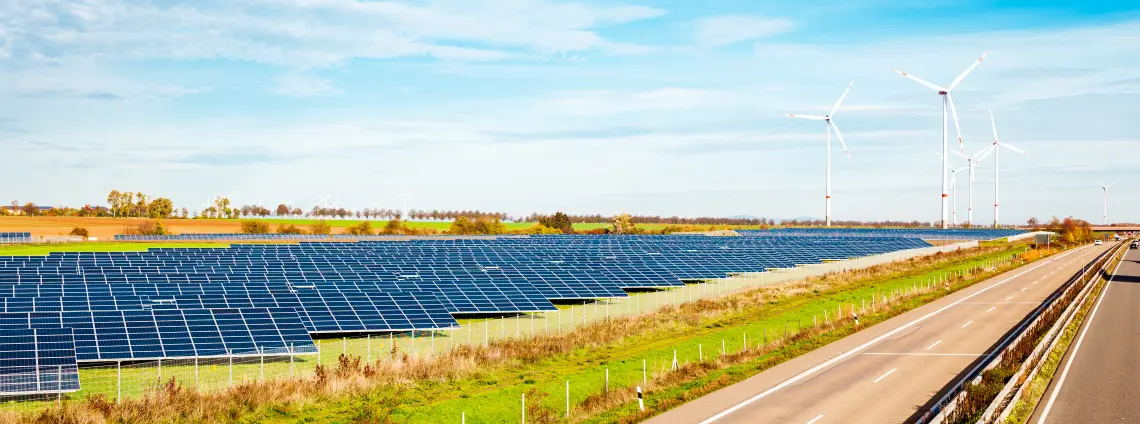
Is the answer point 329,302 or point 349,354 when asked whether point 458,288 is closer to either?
point 329,302

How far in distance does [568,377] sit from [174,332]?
1772 centimetres

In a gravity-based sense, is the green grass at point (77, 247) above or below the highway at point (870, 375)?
above

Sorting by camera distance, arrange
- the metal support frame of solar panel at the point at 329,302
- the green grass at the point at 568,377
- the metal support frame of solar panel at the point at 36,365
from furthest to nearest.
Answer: the metal support frame of solar panel at the point at 329,302 < the green grass at the point at 568,377 < the metal support frame of solar panel at the point at 36,365

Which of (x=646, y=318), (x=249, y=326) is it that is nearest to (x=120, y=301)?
(x=249, y=326)

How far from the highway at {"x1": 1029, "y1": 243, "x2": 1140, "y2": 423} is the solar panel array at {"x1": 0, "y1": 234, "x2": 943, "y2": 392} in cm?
2949

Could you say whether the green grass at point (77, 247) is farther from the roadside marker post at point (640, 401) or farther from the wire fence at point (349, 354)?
the roadside marker post at point (640, 401)

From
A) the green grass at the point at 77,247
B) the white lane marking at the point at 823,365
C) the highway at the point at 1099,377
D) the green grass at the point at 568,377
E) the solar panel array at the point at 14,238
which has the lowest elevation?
the green grass at the point at 568,377

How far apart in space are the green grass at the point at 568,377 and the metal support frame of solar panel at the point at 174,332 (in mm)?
7242

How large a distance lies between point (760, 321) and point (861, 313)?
7415mm

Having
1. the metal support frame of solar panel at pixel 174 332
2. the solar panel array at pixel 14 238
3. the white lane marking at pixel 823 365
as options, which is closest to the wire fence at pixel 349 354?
the metal support frame of solar panel at pixel 174 332

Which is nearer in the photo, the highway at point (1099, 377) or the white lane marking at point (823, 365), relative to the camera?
the highway at point (1099, 377)

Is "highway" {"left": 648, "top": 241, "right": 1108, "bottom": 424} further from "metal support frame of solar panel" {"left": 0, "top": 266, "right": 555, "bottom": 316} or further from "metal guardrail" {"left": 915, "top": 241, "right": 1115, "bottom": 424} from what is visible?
"metal support frame of solar panel" {"left": 0, "top": 266, "right": 555, "bottom": 316}

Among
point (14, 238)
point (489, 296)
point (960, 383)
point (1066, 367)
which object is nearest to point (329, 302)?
point (489, 296)

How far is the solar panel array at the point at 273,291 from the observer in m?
39.7
